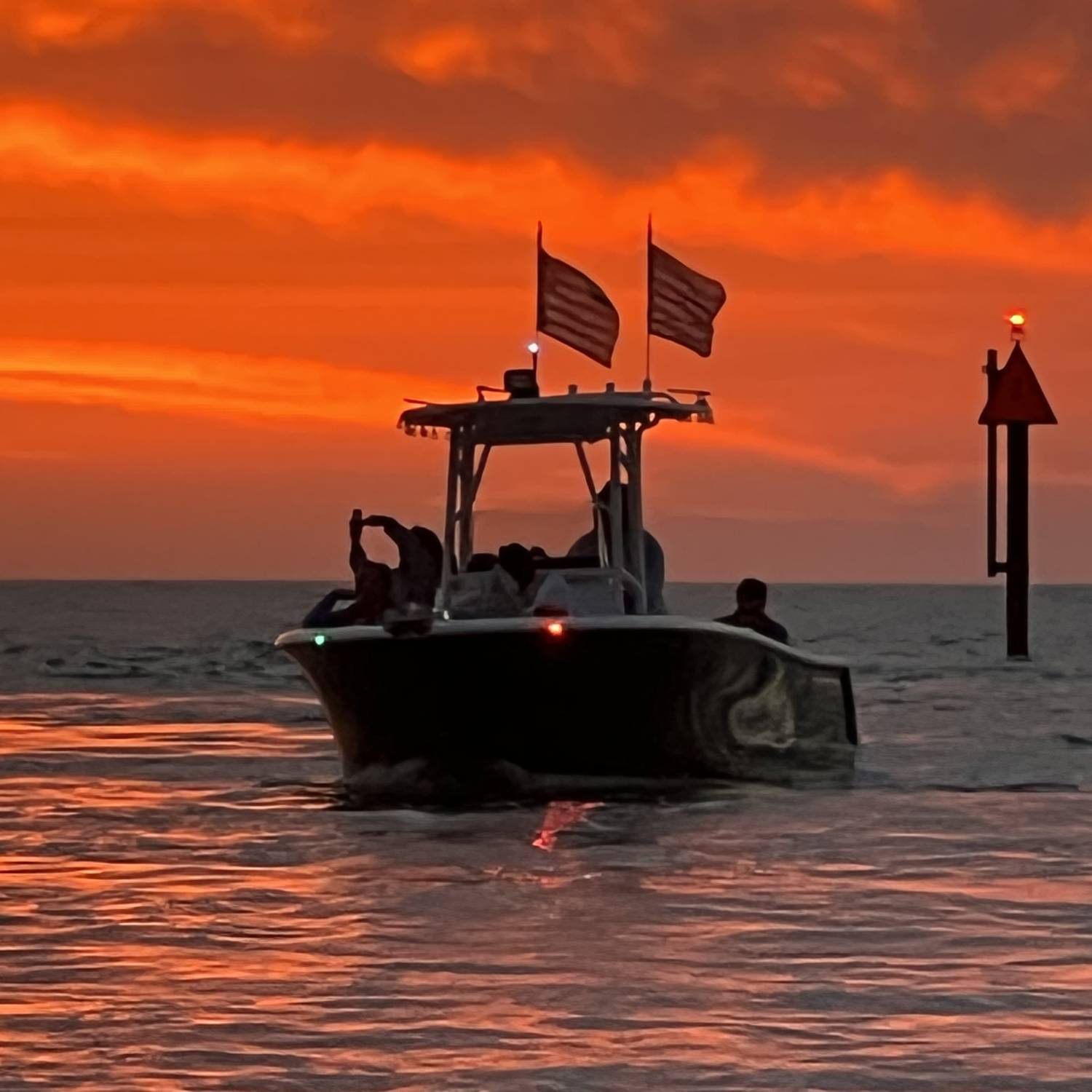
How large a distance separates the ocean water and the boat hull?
41 centimetres

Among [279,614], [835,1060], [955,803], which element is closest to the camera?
[835,1060]

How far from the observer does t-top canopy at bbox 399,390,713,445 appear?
17047mm

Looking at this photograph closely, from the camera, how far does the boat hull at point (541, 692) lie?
627 inches

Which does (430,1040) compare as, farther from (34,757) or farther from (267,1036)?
(34,757)

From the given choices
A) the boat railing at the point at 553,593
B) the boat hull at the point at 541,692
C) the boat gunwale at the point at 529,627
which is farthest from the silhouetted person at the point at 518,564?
the boat hull at the point at 541,692

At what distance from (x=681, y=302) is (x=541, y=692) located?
3.26 m

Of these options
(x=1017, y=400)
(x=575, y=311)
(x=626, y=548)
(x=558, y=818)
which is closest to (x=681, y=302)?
(x=575, y=311)

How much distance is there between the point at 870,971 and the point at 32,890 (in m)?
4.72

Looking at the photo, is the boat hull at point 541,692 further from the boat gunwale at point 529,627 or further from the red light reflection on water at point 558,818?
the red light reflection on water at point 558,818

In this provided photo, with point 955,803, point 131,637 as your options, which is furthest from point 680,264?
point 131,637

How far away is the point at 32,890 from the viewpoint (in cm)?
1222

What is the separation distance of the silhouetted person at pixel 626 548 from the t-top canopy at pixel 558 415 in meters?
0.49

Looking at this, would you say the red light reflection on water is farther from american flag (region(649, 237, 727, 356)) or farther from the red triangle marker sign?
the red triangle marker sign

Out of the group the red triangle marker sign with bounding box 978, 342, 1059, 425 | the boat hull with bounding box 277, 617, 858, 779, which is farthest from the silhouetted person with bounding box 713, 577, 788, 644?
the red triangle marker sign with bounding box 978, 342, 1059, 425
